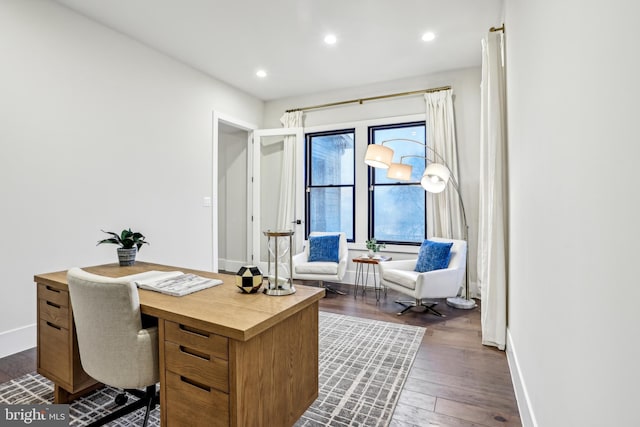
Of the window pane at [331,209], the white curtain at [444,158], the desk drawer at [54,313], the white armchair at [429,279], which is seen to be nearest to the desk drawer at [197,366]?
the desk drawer at [54,313]

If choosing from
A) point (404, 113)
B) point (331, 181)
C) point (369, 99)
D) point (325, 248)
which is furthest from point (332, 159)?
point (325, 248)

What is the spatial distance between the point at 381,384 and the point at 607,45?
2094 mm

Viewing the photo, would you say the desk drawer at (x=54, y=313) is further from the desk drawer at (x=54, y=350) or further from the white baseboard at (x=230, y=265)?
the white baseboard at (x=230, y=265)

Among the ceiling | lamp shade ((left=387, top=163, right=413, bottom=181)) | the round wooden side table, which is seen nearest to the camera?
the ceiling

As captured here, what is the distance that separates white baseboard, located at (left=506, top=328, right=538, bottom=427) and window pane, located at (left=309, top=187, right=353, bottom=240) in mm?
2885

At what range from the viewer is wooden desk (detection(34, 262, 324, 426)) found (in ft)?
4.10

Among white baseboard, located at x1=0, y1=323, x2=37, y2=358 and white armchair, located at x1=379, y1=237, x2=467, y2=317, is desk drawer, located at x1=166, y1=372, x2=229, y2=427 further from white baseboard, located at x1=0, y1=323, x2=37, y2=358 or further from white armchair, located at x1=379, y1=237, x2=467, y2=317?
white armchair, located at x1=379, y1=237, x2=467, y2=317

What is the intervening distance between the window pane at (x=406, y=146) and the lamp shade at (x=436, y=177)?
0.83m

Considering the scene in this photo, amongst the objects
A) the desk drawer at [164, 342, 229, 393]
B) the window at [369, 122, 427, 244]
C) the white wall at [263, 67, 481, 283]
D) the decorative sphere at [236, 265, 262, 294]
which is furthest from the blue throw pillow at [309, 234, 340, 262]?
the desk drawer at [164, 342, 229, 393]

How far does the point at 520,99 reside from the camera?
1.93m

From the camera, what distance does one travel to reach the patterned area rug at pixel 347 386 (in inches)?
71.6

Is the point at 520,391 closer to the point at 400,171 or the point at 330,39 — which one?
the point at 400,171

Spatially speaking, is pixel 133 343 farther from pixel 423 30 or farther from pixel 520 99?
pixel 423 30

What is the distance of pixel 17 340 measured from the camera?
8.70 feet
